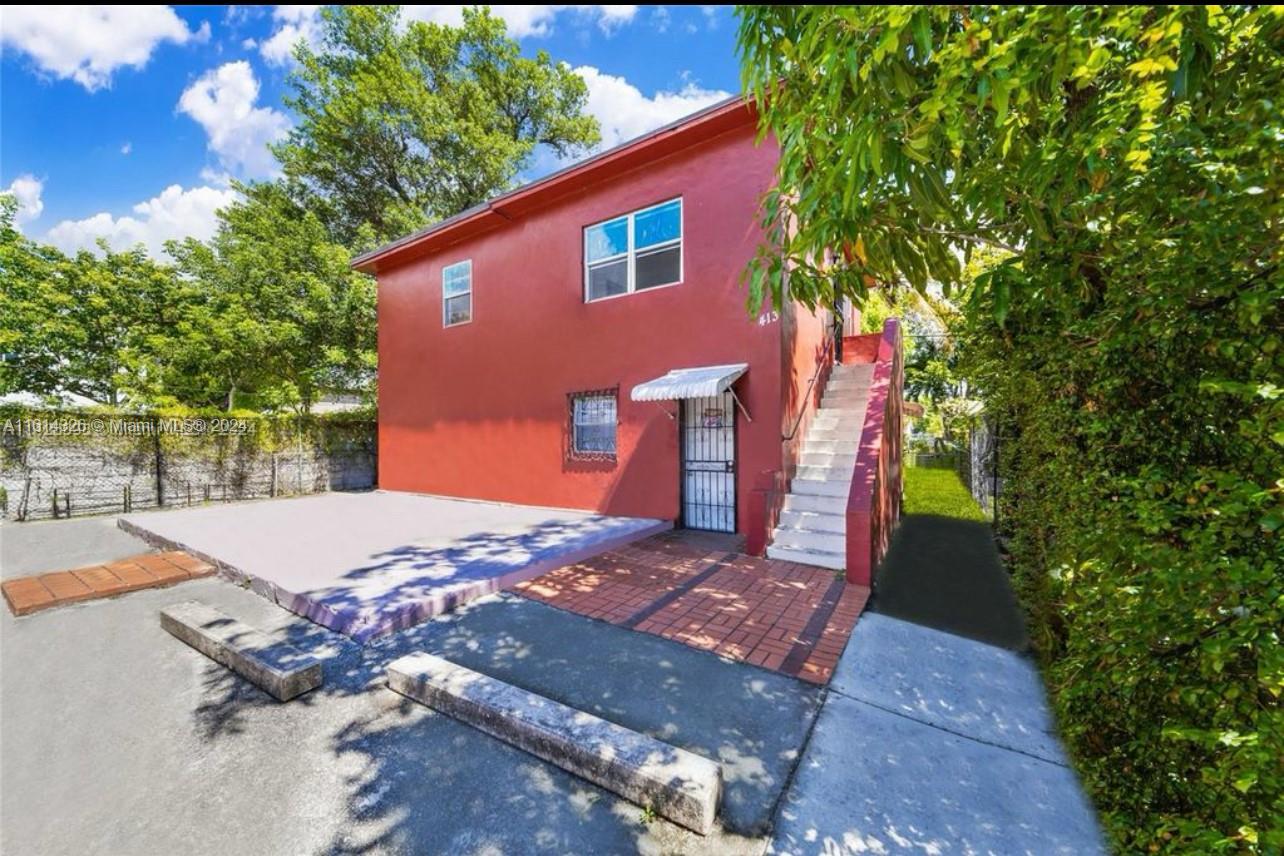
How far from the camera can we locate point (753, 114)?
27.4 ft

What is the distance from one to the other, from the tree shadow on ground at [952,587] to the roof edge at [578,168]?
6.86 meters

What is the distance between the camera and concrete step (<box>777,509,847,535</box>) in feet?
25.2

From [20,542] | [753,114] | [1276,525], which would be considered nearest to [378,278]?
[20,542]

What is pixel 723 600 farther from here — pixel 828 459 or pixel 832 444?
pixel 832 444

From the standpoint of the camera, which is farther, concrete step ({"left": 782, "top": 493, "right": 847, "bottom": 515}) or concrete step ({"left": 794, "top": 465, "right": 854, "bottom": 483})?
concrete step ({"left": 794, "top": 465, "right": 854, "bottom": 483})

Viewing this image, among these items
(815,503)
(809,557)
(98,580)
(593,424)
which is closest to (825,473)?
(815,503)

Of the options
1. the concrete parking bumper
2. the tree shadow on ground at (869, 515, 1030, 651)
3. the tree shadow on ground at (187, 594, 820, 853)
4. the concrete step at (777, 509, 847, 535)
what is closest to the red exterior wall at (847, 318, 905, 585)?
the tree shadow on ground at (869, 515, 1030, 651)

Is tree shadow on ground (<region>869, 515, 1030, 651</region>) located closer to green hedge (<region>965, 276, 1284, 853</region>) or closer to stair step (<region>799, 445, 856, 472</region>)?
stair step (<region>799, 445, 856, 472</region>)

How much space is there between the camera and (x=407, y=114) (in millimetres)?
22688

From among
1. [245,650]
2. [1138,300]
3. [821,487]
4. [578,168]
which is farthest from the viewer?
[578,168]

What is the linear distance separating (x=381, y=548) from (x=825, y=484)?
777 centimetres

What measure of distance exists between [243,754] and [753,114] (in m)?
10.3

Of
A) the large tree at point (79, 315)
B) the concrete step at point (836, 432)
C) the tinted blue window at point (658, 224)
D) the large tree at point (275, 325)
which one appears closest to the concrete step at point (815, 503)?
the concrete step at point (836, 432)

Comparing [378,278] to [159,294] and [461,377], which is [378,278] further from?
[159,294]
